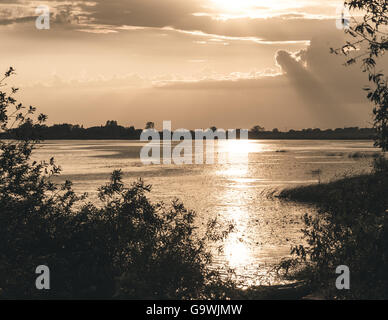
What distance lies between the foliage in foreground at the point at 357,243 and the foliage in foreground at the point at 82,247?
337cm

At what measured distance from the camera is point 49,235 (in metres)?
16.9

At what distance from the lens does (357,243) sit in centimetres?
1702

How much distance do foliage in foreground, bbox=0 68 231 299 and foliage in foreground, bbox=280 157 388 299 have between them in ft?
11.1

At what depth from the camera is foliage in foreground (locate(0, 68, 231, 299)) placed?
15539mm

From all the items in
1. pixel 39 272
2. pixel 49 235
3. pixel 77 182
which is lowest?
pixel 39 272

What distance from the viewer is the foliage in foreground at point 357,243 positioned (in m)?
16.3

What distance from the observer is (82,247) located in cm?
1688

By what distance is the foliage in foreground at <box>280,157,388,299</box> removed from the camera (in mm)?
16312

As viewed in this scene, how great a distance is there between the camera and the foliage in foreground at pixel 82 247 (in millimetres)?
15539

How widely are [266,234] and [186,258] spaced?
1800 cm

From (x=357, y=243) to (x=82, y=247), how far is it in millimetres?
8728
